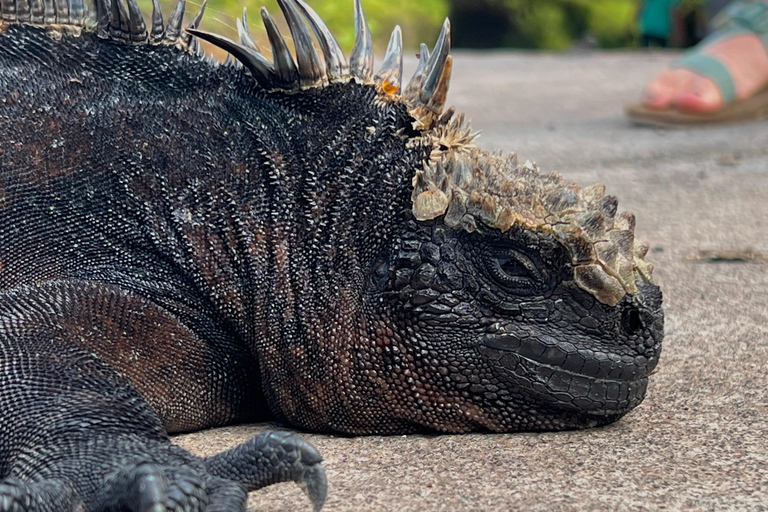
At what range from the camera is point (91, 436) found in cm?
282

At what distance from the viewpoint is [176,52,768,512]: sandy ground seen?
113 inches

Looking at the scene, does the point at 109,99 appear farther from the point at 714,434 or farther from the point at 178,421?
the point at 714,434

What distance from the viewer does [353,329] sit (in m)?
3.32

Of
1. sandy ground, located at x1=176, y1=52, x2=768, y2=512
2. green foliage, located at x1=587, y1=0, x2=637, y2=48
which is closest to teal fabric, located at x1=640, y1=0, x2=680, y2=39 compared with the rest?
green foliage, located at x1=587, y1=0, x2=637, y2=48

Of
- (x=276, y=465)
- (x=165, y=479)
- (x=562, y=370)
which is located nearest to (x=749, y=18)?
(x=562, y=370)

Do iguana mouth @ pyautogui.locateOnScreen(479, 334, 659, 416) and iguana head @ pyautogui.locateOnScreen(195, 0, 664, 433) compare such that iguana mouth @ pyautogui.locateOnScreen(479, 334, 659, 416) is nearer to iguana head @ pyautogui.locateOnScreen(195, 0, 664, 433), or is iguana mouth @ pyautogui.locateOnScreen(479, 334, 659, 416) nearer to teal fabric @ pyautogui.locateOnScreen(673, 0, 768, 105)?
iguana head @ pyautogui.locateOnScreen(195, 0, 664, 433)

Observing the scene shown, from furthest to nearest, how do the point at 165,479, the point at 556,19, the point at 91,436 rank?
the point at 556,19
the point at 91,436
the point at 165,479

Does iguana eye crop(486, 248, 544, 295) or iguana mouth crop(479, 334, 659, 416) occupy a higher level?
iguana eye crop(486, 248, 544, 295)

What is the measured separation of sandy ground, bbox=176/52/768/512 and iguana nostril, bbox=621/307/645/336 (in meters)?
0.37

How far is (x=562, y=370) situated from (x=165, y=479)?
1.39 m

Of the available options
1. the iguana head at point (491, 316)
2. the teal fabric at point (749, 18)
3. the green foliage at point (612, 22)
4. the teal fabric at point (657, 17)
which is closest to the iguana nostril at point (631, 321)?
the iguana head at point (491, 316)

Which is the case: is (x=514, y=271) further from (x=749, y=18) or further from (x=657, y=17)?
(x=657, y=17)

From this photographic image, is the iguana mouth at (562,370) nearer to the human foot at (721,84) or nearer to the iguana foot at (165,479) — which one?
the iguana foot at (165,479)

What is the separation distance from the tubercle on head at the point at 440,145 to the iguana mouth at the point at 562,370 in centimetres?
21
